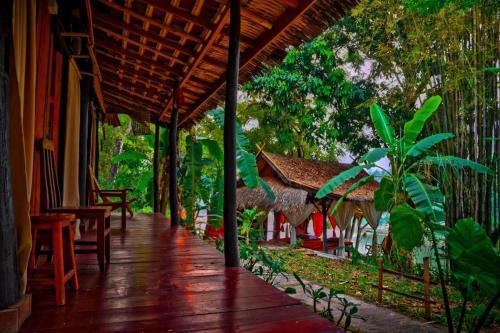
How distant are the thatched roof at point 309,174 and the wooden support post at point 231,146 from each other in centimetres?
762

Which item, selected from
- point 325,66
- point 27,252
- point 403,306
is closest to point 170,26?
point 27,252

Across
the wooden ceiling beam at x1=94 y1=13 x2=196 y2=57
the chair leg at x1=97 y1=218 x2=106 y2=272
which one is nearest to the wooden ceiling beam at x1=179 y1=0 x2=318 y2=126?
the wooden ceiling beam at x1=94 y1=13 x2=196 y2=57

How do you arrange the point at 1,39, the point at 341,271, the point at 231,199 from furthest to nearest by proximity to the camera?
the point at 341,271 < the point at 231,199 < the point at 1,39

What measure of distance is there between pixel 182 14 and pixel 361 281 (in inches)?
215

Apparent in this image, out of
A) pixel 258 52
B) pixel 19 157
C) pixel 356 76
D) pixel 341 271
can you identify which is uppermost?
pixel 356 76

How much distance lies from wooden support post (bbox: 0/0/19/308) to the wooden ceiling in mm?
2003

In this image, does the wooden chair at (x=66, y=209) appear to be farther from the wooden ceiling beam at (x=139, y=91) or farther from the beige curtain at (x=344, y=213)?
the beige curtain at (x=344, y=213)

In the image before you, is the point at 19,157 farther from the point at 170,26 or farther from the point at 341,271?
the point at 341,271

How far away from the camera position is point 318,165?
12.3 m

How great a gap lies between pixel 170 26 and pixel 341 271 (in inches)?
231

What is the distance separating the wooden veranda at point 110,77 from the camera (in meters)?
1.78

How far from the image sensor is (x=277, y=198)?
1076 cm

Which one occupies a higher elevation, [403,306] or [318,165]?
[318,165]

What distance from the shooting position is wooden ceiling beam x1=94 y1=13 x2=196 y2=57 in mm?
4099
